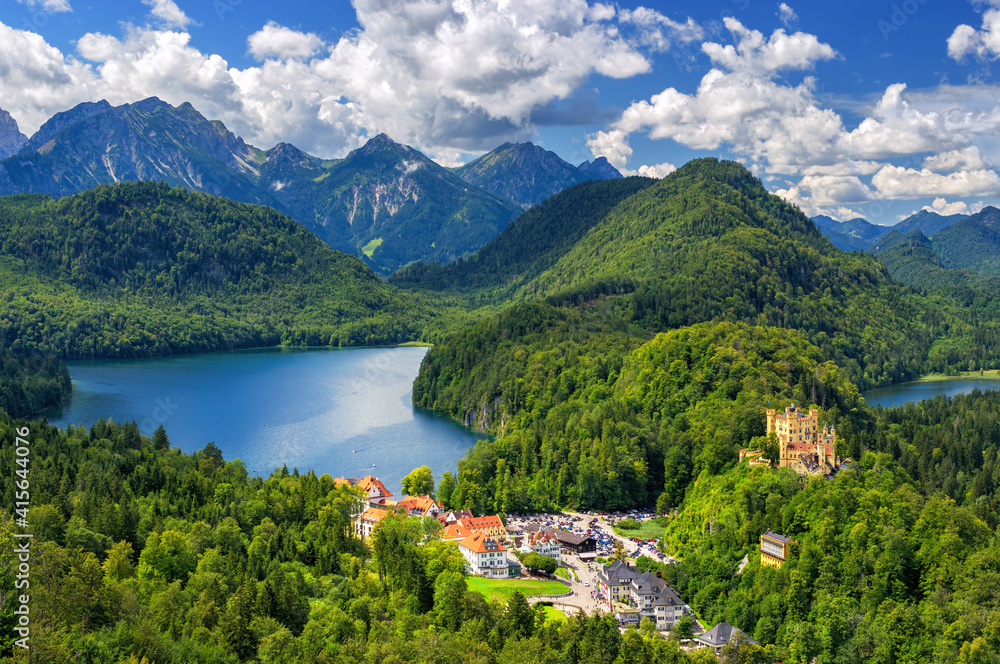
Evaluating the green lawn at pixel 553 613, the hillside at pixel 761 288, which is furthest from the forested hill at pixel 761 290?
the green lawn at pixel 553 613

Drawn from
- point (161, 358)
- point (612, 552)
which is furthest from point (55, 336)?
point (612, 552)

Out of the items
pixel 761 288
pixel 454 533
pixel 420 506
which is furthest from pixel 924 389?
pixel 454 533

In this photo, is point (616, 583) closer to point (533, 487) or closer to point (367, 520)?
point (367, 520)

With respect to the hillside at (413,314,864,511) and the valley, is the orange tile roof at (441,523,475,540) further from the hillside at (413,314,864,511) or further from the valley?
the hillside at (413,314,864,511)

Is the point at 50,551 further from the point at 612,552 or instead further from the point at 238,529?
the point at 612,552

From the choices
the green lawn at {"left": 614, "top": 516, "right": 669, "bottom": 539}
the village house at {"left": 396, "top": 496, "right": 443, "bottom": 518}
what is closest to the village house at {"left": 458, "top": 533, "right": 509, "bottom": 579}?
the village house at {"left": 396, "top": 496, "right": 443, "bottom": 518}

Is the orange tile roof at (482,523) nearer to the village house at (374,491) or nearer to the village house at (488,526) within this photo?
the village house at (488,526)
